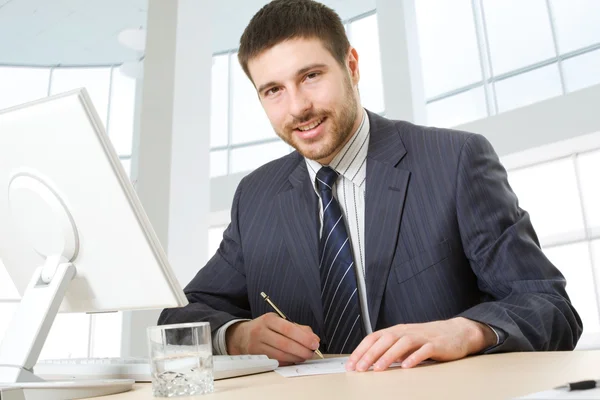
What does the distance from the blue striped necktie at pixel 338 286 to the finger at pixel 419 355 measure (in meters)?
0.51

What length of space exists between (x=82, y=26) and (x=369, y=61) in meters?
3.45

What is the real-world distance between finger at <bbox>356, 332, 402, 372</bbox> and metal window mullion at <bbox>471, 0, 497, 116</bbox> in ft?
18.4

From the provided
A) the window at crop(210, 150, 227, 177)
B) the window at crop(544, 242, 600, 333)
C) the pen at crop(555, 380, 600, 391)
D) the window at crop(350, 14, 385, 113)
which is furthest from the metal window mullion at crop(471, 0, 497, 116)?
the pen at crop(555, 380, 600, 391)

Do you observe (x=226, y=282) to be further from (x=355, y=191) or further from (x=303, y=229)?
(x=355, y=191)

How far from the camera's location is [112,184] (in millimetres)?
763

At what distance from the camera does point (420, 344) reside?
2.97 ft

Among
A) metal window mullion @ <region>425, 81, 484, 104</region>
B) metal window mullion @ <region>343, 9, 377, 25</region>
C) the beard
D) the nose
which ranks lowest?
the beard

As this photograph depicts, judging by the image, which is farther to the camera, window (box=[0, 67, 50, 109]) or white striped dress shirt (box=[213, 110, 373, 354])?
window (box=[0, 67, 50, 109])

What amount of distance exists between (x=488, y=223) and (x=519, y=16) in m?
5.43

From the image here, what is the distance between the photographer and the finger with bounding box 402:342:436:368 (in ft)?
2.87

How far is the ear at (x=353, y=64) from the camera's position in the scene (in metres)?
1.66

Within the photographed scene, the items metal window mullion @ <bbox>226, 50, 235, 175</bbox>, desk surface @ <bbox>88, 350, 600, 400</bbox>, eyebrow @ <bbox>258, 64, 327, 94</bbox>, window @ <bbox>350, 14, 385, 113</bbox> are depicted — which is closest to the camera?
desk surface @ <bbox>88, 350, 600, 400</bbox>

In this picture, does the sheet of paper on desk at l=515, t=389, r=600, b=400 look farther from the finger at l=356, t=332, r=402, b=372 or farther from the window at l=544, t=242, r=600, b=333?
the window at l=544, t=242, r=600, b=333

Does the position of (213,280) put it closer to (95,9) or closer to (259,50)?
(259,50)
